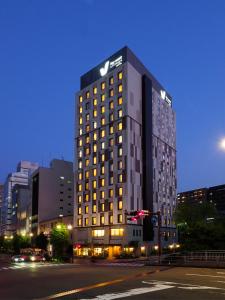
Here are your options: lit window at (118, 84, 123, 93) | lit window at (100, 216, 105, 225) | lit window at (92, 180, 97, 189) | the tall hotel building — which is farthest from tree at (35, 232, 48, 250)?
lit window at (118, 84, 123, 93)

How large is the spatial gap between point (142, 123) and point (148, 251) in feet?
101

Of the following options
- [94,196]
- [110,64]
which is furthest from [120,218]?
[110,64]

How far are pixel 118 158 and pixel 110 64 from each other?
81.3 feet

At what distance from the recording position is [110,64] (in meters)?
114

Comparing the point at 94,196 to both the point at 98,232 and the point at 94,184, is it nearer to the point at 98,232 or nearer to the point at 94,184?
the point at 94,184

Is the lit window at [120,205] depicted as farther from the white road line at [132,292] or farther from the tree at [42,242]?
the white road line at [132,292]

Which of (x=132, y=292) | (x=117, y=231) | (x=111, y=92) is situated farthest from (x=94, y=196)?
(x=132, y=292)

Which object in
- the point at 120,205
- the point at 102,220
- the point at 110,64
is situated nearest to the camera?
the point at 120,205

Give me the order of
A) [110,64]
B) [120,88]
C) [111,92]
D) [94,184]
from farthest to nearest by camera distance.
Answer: [110,64] < [94,184] < [111,92] < [120,88]

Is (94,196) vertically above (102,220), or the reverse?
(94,196)

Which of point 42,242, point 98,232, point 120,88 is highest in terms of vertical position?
point 120,88

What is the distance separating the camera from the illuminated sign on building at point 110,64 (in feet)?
363

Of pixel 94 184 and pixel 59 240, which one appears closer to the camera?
pixel 59 240

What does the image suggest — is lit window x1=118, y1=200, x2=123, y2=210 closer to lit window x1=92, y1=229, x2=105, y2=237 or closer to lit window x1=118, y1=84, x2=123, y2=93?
lit window x1=92, y1=229, x2=105, y2=237
